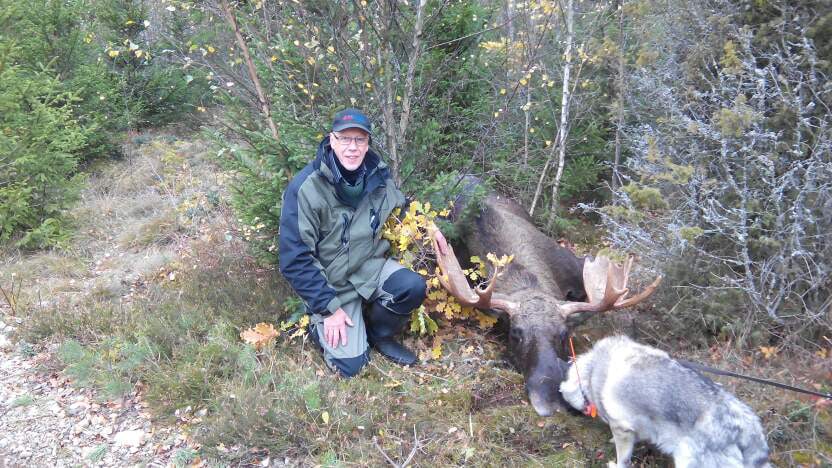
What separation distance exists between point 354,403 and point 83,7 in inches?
388

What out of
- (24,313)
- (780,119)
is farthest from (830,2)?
(24,313)

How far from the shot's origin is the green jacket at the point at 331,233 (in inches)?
176

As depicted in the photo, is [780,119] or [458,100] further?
[458,100]

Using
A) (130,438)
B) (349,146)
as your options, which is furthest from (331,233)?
(130,438)

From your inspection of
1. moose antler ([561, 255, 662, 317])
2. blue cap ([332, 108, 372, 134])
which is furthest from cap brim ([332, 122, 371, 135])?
moose antler ([561, 255, 662, 317])

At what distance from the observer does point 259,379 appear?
4.50 metres

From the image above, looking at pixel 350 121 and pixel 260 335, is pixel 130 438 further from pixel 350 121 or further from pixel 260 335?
pixel 350 121

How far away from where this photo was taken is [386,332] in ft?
16.5

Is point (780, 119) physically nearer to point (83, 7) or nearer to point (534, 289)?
point (534, 289)

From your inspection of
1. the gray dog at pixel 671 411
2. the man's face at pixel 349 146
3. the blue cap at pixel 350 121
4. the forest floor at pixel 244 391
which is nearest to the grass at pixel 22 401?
the forest floor at pixel 244 391

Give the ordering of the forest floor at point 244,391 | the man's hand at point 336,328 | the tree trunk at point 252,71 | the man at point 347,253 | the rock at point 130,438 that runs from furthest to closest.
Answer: the tree trunk at point 252,71 → the man's hand at point 336,328 → the man at point 347,253 → the rock at point 130,438 → the forest floor at point 244,391

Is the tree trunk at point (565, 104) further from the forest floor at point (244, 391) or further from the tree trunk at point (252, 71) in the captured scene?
the tree trunk at point (252, 71)

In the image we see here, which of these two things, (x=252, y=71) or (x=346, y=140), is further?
(x=252, y=71)

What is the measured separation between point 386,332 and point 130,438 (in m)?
2.19
